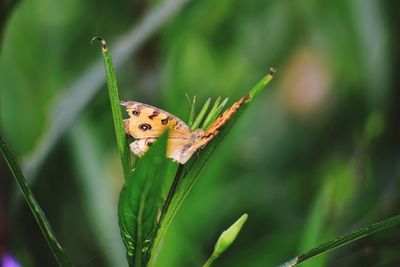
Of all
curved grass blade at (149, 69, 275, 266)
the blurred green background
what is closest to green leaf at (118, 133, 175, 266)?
curved grass blade at (149, 69, 275, 266)

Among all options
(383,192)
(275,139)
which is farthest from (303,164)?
(383,192)

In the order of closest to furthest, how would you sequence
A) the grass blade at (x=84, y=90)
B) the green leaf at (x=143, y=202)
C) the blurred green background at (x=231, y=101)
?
1. the green leaf at (x=143, y=202)
2. the grass blade at (x=84, y=90)
3. the blurred green background at (x=231, y=101)

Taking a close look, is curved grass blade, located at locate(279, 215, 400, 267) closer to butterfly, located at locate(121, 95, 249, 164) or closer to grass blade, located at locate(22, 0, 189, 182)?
butterfly, located at locate(121, 95, 249, 164)

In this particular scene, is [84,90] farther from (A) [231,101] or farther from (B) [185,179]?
(B) [185,179]

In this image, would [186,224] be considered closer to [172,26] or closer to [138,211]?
[172,26]

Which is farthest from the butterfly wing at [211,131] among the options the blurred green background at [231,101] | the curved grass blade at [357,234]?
the blurred green background at [231,101]

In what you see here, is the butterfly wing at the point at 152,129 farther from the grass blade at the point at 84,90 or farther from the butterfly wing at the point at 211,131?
the grass blade at the point at 84,90

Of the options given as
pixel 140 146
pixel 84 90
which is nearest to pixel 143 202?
pixel 140 146
